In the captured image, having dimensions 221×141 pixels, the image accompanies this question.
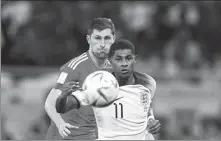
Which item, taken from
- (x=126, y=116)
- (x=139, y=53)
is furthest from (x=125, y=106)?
(x=139, y=53)

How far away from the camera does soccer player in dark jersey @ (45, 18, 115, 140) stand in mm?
7180

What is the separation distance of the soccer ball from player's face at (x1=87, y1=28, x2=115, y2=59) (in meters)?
1.55

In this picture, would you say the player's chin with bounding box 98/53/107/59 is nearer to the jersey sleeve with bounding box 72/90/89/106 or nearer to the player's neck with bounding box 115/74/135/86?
the player's neck with bounding box 115/74/135/86

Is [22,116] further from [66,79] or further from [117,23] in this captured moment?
[66,79]

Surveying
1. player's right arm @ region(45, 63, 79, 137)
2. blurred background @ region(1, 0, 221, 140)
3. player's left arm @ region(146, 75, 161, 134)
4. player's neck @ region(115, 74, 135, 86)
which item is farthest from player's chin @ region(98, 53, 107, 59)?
blurred background @ region(1, 0, 221, 140)

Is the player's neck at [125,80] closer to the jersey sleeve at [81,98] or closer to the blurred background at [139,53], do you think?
the jersey sleeve at [81,98]

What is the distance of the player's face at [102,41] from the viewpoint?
23.9 ft

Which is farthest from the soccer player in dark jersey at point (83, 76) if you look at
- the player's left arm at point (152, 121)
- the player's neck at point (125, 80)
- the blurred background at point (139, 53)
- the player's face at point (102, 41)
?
the blurred background at point (139, 53)

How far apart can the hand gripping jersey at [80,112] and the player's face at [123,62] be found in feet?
3.92

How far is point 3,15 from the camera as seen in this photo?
1600cm

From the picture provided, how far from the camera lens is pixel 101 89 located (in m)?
5.70

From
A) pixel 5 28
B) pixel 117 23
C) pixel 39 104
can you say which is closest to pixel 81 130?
pixel 39 104

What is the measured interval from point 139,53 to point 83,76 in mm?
8778

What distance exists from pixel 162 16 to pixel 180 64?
155 cm
